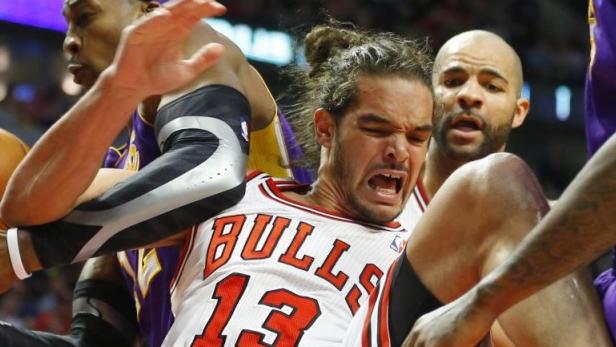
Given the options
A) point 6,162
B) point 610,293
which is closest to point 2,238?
point 6,162

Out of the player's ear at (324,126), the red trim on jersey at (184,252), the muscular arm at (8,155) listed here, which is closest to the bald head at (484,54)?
the player's ear at (324,126)

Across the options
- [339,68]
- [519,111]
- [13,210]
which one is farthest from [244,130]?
[519,111]

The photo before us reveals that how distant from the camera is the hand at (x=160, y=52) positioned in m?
2.11

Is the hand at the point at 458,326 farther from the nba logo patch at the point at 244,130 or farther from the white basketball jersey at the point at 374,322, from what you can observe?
the nba logo patch at the point at 244,130

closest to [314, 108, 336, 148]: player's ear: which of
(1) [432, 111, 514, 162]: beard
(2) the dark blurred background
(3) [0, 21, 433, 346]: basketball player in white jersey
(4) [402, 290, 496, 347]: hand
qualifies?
(3) [0, 21, 433, 346]: basketball player in white jersey

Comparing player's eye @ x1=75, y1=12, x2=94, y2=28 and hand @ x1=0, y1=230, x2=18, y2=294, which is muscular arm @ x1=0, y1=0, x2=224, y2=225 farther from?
player's eye @ x1=75, y1=12, x2=94, y2=28

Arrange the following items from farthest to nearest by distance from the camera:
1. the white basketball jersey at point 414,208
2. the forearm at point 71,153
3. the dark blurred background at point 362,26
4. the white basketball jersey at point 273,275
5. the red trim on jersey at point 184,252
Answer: the dark blurred background at point 362,26, the white basketball jersey at point 414,208, the red trim on jersey at point 184,252, the white basketball jersey at point 273,275, the forearm at point 71,153

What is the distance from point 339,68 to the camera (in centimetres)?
272

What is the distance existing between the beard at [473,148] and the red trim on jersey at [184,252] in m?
1.06

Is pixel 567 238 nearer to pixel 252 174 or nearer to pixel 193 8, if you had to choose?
pixel 193 8

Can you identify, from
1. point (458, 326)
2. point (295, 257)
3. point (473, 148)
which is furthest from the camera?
point (473, 148)

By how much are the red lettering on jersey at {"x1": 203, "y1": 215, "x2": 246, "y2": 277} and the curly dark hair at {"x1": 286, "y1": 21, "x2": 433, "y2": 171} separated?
1.41 ft

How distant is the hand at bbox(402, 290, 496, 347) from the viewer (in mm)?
1619

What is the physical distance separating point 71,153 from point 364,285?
29.0 inches
